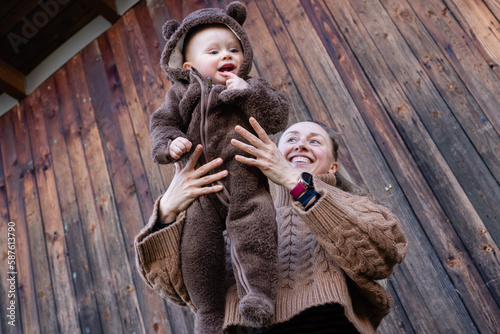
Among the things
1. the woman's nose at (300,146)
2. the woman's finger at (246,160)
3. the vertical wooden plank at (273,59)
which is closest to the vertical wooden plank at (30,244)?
the vertical wooden plank at (273,59)

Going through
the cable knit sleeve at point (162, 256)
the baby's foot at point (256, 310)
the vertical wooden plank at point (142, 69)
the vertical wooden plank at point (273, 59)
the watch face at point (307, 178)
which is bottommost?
the baby's foot at point (256, 310)

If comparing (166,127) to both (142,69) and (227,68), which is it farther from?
(142,69)

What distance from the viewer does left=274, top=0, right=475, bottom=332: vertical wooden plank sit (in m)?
1.72

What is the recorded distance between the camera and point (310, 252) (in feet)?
4.45

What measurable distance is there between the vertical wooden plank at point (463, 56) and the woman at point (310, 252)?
2.68 ft

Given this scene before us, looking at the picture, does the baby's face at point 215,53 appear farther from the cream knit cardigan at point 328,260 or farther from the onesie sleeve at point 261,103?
the cream knit cardigan at point 328,260

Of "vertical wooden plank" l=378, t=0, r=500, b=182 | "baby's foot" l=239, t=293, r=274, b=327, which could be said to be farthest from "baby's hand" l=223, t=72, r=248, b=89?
"vertical wooden plank" l=378, t=0, r=500, b=182

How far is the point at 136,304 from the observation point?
2359 millimetres

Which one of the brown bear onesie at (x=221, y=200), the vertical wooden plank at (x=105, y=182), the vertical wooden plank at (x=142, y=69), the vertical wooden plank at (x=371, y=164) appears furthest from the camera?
the vertical wooden plank at (x=142, y=69)

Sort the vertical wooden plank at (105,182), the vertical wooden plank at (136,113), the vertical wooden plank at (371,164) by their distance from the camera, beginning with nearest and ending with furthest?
1. the vertical wooden plank at (371,164)
2. the vertical wooden plank at (105,182)
3. the vertical wooden plank at (136,113)

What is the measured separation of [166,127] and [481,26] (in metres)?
1.46

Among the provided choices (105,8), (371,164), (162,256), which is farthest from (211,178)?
(105,8)

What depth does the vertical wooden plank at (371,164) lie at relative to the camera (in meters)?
1.72

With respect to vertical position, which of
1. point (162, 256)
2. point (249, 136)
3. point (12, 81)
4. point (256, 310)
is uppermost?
point (12, 81)
